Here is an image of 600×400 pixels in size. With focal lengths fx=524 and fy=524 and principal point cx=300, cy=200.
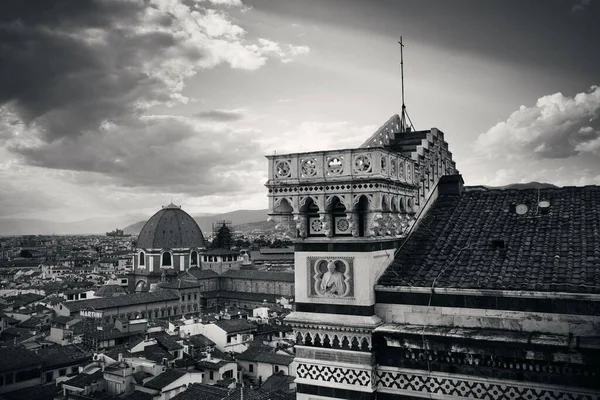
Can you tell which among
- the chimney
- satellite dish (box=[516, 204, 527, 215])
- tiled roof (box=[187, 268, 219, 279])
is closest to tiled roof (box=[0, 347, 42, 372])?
the chimney

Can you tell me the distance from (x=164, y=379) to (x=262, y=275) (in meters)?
45.1

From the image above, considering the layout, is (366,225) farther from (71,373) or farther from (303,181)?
(71,373)

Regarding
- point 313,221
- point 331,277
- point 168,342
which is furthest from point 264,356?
point 331,277

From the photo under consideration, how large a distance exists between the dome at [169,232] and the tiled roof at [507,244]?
70951 mm

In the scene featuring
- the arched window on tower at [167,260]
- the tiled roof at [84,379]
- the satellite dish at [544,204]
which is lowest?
the tiled roof at [84,379]

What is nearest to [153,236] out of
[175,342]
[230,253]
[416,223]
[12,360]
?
[230,253]

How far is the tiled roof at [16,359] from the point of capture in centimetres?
2587

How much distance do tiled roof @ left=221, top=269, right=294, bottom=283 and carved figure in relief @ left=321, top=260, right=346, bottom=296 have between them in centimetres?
6119

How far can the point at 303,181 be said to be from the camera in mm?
7773

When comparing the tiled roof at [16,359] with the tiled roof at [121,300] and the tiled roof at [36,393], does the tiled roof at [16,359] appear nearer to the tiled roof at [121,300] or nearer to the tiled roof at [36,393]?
the tiled roof at [36,393]

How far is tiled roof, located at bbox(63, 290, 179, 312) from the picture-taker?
49.5 m

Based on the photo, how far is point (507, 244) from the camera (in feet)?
25.0

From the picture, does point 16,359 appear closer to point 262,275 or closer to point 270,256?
point 262,275

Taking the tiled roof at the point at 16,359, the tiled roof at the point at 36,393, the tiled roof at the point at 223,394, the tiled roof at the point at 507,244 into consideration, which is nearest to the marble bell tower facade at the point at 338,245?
the tiled roof at the point at 507,244
